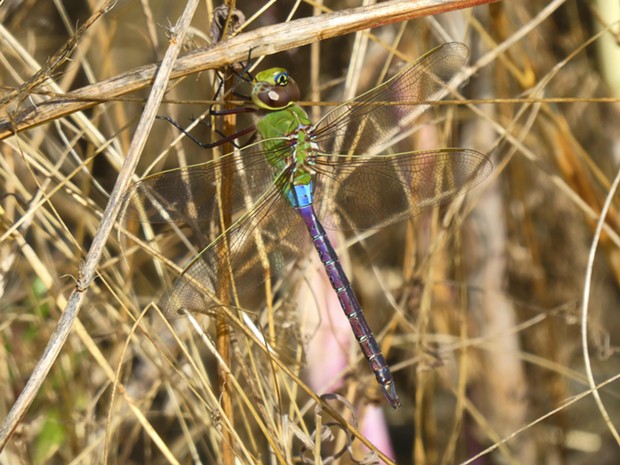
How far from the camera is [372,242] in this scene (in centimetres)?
286

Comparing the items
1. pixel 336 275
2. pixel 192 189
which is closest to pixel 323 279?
pixel 336 275

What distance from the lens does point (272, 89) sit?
151cm

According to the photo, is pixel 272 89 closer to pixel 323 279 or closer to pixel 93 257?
pixel 93 257

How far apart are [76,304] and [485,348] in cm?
176

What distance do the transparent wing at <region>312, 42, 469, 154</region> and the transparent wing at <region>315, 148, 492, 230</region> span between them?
5 cm

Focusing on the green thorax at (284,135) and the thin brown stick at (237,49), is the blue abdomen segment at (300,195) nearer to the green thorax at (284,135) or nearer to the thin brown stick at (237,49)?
the green thorax at (284,135)

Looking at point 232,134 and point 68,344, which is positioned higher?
point 232,134

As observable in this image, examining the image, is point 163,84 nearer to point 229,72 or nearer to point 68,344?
point 229,72

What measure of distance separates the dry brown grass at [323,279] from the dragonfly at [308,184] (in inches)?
3.4

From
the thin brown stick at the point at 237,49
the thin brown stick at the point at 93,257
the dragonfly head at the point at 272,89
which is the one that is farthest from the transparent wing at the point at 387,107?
the thin brown stick at the point at 93,257

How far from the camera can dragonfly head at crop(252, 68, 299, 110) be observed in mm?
1493

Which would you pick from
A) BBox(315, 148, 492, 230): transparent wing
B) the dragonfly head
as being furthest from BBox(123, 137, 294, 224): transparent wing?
BBox(315, 148, 492, 230): transparent wing

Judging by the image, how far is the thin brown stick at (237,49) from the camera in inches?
49.2

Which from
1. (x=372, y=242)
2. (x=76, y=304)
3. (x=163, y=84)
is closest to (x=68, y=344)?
(x=76, y=304)
